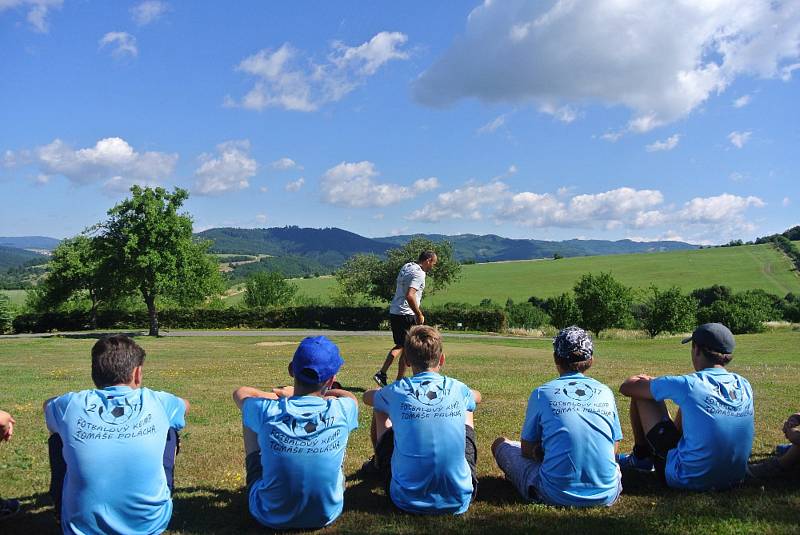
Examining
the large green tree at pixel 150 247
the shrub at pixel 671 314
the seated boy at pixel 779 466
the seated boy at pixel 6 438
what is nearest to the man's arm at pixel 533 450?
the seated boy at pixel 779 466

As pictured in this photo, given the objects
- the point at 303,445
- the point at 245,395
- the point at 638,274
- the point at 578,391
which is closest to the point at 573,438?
the point at 578,391

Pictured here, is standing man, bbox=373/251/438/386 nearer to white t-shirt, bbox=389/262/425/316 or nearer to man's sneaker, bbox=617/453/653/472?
white t-shirt, bbox=389/262/425/316

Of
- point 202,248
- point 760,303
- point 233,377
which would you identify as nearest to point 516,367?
point 233,377

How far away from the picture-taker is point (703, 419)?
4.71 meters

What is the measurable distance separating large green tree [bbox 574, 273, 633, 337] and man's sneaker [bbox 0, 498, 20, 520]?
53.6 m

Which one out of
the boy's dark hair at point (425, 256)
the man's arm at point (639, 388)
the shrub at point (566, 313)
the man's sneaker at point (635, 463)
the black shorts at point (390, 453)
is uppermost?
the boy's dark hair at point (425, 256)

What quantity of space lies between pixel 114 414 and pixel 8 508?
1.64 meters

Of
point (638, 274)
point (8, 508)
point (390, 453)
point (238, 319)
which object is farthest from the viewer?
point (638, 274)

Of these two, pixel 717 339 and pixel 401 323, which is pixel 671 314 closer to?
pixel 401 323

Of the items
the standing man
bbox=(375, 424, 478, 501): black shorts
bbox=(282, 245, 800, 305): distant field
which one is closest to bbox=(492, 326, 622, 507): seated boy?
bbox=(375, 424, 478, 501): black shorts

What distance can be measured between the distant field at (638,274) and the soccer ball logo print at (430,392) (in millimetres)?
69077

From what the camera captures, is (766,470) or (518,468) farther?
(766,470)

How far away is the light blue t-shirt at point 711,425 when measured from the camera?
15.5 ft

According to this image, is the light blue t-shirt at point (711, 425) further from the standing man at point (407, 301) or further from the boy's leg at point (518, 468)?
the standing man at point (407, 301)
